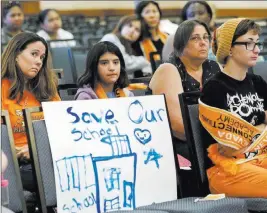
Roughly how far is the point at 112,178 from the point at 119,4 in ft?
54.1

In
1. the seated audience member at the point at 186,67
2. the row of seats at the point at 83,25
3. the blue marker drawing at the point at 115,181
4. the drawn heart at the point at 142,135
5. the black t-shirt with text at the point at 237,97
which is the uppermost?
the row of seats at the point at 83,25

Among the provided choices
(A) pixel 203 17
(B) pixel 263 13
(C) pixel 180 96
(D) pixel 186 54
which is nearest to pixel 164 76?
(D) pixel 186 54

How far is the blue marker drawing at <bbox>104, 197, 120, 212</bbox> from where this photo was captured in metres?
4.19

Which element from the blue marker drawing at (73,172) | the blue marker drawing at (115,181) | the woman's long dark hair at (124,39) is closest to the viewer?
the blue marker drawing at (73,172)

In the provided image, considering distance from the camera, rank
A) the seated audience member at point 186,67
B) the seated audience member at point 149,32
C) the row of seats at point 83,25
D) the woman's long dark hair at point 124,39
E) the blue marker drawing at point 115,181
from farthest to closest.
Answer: the row of seats at point 83,25, the seated audience member at point 149,32, the woman's long dark hair at point 124,39, the seated audience member at point 186,67, the blue marker drawing at point 115,181

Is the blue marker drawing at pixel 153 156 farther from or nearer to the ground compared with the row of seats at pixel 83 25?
nearer to the ground

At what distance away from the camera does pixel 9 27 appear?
960 cm

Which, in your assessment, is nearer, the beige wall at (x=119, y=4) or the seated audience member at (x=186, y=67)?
the seated audience member at (x=186, y=67)

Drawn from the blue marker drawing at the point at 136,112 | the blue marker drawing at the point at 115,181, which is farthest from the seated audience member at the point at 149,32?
the blue marker drawing at the point at 115,181

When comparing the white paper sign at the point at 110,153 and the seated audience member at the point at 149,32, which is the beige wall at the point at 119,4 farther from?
the white paper sign at the point at 110,153

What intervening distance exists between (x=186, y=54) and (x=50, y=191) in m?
1.60

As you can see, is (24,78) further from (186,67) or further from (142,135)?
(186,67)

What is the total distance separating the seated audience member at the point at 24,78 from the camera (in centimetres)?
464

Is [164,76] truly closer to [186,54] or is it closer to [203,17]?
[186,54]
